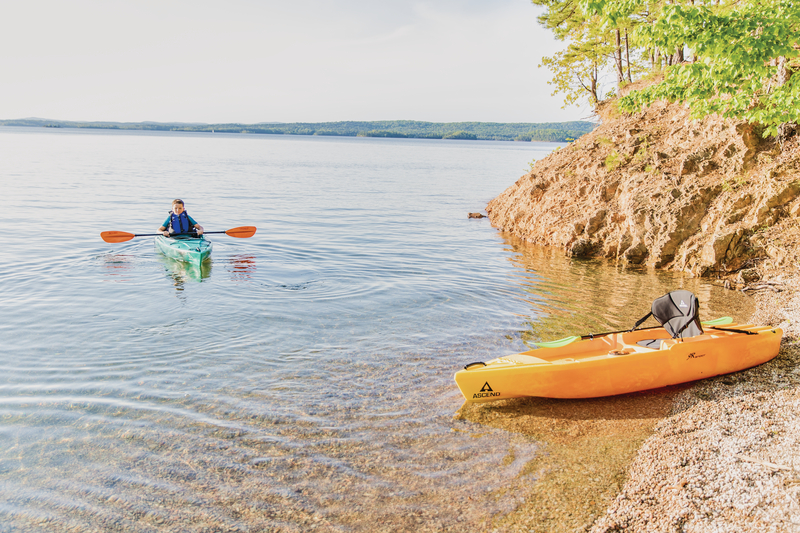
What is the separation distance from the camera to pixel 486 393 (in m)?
6.64

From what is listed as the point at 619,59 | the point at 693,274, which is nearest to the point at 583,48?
the point at 619,59

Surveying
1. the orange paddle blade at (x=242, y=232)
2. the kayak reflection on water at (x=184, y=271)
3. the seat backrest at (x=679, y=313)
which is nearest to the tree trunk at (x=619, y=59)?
the orange paddle blade at (x=242, y=232)

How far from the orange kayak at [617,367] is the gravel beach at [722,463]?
274 mm

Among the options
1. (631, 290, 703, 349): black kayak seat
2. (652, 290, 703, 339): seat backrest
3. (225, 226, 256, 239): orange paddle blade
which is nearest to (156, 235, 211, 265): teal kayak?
(225, 226, 256, 239): orange paddle blade

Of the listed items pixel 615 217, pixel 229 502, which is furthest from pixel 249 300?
pixel 615 217

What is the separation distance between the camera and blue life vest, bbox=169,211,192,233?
48.3 feet

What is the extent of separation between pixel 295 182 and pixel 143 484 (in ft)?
117

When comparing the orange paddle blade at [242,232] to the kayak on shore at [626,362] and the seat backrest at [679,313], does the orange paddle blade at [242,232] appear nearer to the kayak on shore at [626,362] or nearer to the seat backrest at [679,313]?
the kayak on shore at [626,362]

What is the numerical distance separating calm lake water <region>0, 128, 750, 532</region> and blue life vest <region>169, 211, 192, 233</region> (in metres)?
1.26

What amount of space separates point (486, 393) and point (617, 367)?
73.0 inches

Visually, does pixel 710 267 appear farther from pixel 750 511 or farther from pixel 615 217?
pixel 750 511

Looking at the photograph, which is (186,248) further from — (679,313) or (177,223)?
(679,313)

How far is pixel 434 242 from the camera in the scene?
731 inches

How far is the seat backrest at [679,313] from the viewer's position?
7.49 m
